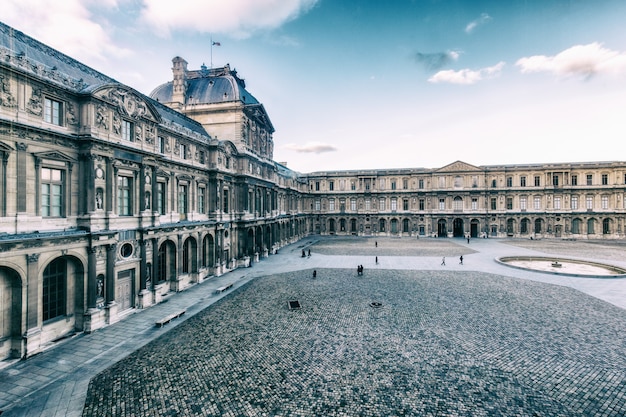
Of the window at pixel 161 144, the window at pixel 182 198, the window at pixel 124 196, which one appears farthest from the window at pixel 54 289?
the window at pixel 161 144

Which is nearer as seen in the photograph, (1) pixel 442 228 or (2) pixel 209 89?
(2) pixel 209 89

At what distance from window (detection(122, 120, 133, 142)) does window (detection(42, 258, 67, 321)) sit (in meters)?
8.29

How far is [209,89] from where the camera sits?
3816cm

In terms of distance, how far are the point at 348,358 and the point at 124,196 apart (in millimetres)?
17085

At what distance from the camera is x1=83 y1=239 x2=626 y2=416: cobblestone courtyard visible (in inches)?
401

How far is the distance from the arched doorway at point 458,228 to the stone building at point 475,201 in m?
0.08

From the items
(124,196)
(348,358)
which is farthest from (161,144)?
(348,358)

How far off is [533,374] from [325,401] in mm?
8602

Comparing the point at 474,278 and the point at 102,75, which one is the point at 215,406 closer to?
the point at 102,75

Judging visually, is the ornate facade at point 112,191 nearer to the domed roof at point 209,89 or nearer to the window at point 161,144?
the domed roof at point 209,89

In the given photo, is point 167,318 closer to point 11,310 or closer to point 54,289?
point 54,289

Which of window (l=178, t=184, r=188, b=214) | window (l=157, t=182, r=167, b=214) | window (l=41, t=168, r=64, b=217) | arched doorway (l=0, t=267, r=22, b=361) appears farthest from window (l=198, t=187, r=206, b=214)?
arched doorway (l=0, t=267, r=22, b=361)

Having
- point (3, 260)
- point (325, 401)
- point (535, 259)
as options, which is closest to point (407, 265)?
point (535, 259)

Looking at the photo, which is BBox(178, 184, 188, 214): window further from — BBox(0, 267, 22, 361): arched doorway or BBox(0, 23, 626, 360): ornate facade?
BBox(0, 267, 22, 361): arched doorway
